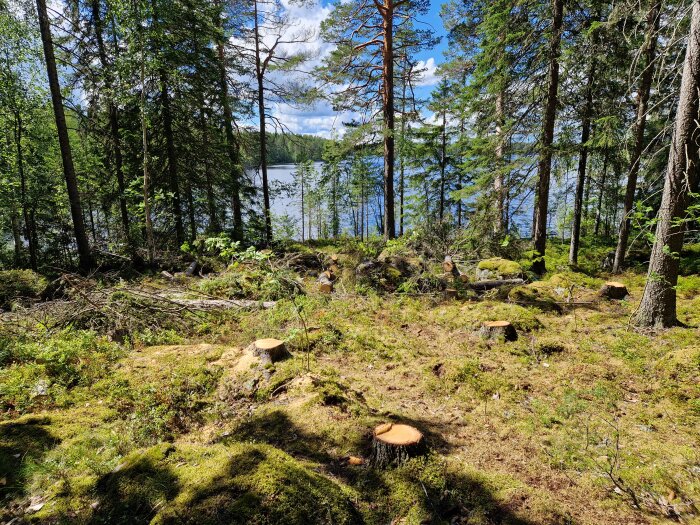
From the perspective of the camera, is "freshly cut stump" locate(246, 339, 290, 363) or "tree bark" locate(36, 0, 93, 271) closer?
"freshly cut stump" locate(246, 339, 290, 363)

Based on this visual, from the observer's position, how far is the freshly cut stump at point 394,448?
2.96 meters

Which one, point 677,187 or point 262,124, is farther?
point 262,124

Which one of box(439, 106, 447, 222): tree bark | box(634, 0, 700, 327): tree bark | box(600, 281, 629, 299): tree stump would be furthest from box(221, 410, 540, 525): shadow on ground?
box(439, 106, 447, 222): tree bark

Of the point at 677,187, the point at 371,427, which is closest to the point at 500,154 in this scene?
the point at 677,187

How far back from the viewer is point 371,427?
11.9ft

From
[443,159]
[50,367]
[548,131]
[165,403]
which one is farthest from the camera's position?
[443,159]

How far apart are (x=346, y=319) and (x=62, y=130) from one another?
970 centimetres

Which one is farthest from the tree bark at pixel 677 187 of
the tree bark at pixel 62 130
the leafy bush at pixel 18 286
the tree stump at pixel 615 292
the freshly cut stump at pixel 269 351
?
the tree bark at pixel 62 130

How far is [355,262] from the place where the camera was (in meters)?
11.2

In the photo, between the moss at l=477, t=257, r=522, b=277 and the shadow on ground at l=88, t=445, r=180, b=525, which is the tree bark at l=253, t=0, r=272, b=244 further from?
the shadow on ground at l=88, t=445, r=180, b=525

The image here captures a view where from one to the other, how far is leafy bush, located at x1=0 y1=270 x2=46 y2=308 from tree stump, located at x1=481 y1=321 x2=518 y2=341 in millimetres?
9884

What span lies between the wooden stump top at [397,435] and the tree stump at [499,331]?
3700 millimetres

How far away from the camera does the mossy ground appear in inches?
98.0

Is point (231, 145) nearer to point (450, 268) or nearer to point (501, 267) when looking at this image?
point (450, 268)
